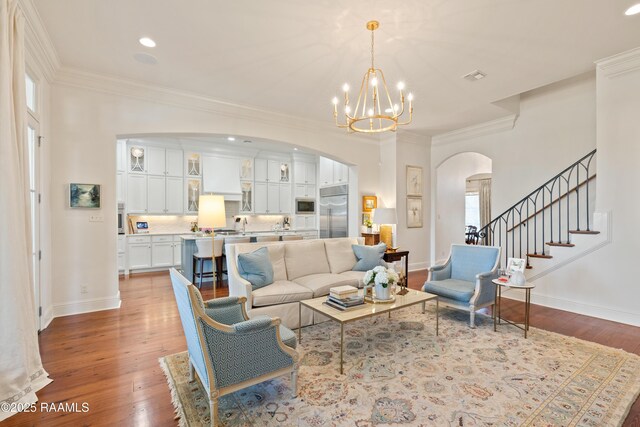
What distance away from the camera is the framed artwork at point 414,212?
271 inches

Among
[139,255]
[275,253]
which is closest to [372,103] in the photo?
[275,253]

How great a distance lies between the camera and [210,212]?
4.08m

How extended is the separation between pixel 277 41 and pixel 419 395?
3.53m

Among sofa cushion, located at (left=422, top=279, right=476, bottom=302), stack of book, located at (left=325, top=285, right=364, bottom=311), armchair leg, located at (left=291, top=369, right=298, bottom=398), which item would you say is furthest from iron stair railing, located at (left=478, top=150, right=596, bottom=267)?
armchair leg, located at (left=291, top=369, right=298, bottom=398)

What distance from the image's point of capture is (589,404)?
2.13 meters

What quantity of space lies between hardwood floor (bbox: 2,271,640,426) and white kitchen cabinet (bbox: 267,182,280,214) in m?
4.26

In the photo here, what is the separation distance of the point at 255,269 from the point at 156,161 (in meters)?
5.22

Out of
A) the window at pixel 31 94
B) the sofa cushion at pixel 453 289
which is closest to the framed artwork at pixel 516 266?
the sofa cushion at pixel 453 289

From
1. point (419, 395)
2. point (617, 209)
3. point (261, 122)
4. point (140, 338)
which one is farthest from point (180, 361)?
point (617, 209)

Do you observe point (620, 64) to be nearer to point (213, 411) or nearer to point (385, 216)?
point (385, 216)

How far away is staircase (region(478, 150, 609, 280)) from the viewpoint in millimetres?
4148

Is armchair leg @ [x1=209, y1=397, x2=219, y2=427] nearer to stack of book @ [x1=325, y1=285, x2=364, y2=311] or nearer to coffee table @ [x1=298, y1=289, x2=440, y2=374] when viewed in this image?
coffee table @ [x1=298, y1=289, x2=440, y2=374]

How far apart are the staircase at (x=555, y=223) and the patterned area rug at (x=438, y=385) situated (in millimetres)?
1494

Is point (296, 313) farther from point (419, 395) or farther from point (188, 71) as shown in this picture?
point (188, 71)
